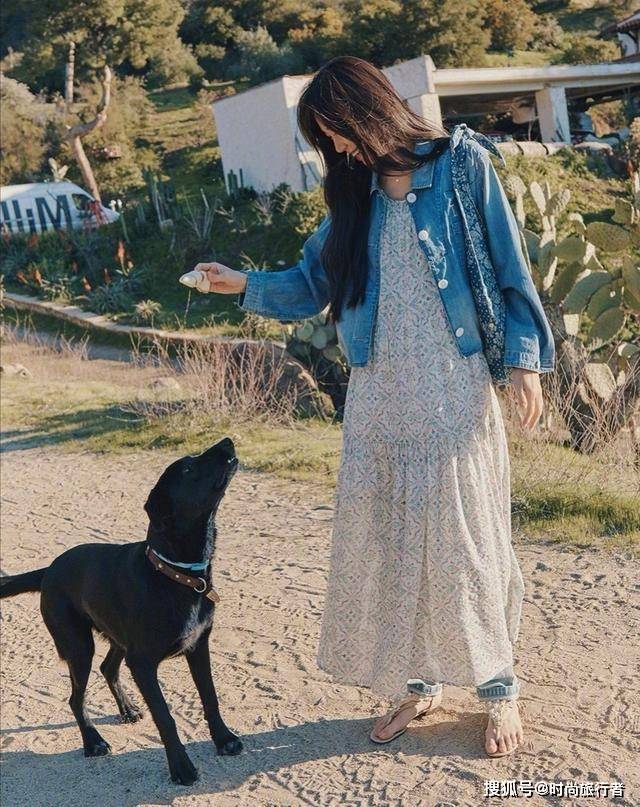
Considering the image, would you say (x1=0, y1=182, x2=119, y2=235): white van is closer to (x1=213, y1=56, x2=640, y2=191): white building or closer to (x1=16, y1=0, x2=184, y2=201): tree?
(x1=213, y1=56, x2=640, y2=191): white building

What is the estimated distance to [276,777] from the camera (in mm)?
3078

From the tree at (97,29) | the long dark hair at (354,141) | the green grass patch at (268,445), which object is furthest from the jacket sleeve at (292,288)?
the tree at (97,29)

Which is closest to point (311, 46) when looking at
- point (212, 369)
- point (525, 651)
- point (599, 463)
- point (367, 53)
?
point (367, 53)

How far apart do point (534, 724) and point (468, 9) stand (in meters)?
29.6

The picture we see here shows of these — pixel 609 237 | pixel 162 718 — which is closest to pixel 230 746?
pixel 162 718

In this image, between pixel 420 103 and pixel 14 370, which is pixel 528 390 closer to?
pixel 14 370

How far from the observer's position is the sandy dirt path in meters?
2.96

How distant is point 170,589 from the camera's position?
3025 mm

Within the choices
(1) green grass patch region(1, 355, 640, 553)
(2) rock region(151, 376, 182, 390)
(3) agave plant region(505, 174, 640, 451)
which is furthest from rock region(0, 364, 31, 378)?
(3) agave plant region(505, 174, 640, 451)

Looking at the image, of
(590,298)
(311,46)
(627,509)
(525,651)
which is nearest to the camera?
(525,651)

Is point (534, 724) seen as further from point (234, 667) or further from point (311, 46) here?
point (311, 46)

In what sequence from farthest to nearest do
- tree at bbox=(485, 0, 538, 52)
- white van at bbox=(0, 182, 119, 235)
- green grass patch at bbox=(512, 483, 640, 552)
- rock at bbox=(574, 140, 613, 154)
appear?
tree at bbox=(485, 0, 538, 52), white van at bbox=(0, 182, 119, 235), rock at bbox=(574, 140, 613, 154), green grass patch at bbox=(512, 483, 640, 552)

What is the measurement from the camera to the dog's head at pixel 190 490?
2.98 m

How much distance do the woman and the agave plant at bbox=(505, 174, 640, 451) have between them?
3.59m
